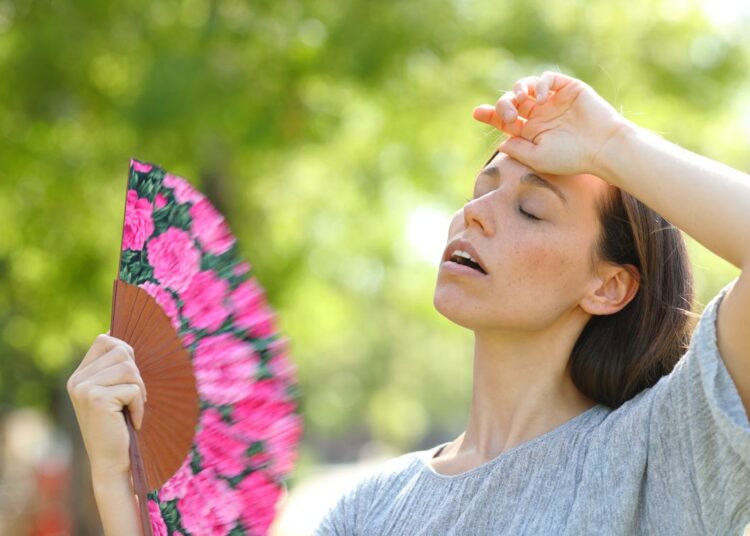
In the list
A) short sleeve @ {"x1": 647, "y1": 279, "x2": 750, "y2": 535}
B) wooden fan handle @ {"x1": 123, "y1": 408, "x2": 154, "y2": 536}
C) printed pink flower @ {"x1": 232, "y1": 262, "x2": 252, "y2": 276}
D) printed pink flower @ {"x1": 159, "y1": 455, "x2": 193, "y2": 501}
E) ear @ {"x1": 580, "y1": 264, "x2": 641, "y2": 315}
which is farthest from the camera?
ear @ {"x1": 580, "y1": 264, "x2": 641, "y2": 315}

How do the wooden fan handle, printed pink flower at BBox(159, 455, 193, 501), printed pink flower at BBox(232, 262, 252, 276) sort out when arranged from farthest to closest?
printed pink flower at BBox(232, 262, 252, 276) < printed pink flower at BBox(159, 455, 193, 501) < the wooden fan handle

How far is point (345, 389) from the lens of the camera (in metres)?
30.2

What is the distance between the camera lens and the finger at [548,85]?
2268 millimetres

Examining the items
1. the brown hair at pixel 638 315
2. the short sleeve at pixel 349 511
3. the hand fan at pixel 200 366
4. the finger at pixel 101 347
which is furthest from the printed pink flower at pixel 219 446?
the brown hair at pixel 638 315

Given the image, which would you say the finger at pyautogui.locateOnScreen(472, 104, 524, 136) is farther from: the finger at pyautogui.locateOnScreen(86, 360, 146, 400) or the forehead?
the finger at pyautogui.locateOnScreen(86, 360, 146, 400)

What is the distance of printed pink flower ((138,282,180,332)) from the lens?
2289 millimetres

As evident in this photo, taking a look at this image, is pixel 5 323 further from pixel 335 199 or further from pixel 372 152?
pixel 372 152

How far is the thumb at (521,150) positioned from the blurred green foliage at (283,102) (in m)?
5.24

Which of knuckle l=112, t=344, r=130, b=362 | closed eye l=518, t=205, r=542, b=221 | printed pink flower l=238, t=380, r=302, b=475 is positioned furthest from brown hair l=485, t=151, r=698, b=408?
knuckle l=112, t=344, r=130, b=362

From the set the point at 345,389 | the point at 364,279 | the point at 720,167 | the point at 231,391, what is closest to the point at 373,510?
the point at 231,391

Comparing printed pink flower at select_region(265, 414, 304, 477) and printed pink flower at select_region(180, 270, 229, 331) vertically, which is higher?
printed pink flower at select_region(180, 270, 229, 331)

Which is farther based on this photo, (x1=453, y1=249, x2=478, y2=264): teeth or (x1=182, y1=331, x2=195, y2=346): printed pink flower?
(x1=453, y1=249, x2=478, y2=264): teeth

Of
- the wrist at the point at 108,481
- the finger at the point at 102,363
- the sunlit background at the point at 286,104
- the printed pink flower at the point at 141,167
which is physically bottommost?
the wrist at the point at 108,481

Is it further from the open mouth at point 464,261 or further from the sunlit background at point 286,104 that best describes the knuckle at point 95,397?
the sunlit background at point 286,104
